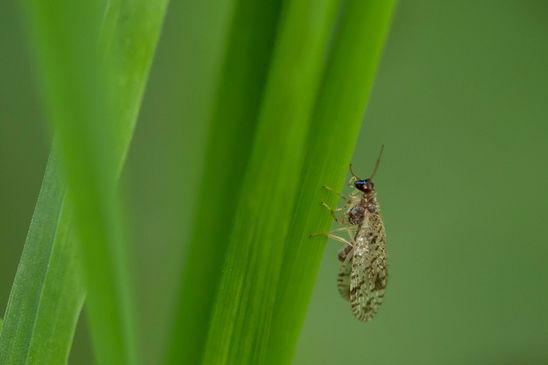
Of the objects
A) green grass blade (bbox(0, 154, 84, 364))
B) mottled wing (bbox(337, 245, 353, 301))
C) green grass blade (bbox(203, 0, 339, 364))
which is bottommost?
mottled wing (bbox(337, 245, 353, 301))

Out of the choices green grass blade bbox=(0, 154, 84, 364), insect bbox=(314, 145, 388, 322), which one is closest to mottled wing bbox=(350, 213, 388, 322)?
insect bbox=(314, 145, 388, 322)

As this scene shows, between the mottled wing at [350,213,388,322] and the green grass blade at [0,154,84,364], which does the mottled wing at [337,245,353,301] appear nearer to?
the mottled wing at [350,213,388,322]

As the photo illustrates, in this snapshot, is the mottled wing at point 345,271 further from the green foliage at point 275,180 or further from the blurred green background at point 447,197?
the green foliage at point 275,180

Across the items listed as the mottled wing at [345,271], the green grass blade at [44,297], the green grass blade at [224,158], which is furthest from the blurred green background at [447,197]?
the green grass blade at [224,158]

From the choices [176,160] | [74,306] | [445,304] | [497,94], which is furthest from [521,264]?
[74,306]

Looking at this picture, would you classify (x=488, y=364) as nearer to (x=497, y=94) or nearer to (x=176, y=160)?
(x=497, y=94)

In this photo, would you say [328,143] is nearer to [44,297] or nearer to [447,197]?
[44,297]
